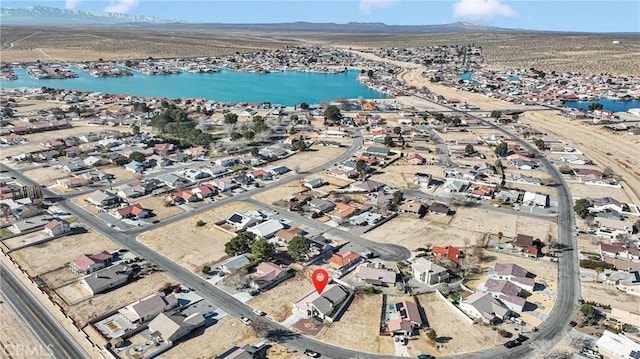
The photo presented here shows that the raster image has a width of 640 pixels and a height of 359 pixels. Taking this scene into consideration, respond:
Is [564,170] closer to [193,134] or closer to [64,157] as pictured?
[193,134]

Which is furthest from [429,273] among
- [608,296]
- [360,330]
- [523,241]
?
[608,296]

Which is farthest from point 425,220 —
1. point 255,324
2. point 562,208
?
point 255,324

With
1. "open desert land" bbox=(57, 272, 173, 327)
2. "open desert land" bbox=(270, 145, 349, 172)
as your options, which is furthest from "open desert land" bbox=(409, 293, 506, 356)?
"open desert land" bbox=(270, 145, 349, 172)

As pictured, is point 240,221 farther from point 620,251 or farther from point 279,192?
point 620,251

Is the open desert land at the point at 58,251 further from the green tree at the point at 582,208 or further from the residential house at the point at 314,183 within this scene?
the green tree at the point at 582,208

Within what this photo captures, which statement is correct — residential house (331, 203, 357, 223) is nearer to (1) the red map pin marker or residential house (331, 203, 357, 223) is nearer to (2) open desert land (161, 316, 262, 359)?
(1) the red map pin marker

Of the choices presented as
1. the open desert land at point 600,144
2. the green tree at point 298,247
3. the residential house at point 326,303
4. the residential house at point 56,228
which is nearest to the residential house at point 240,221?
the green tree at point 298,247
